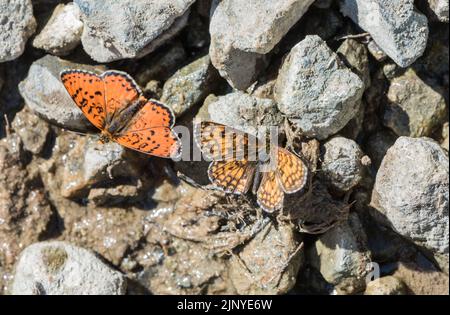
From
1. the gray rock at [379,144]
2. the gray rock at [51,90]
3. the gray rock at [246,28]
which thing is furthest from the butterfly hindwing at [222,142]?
the gray rock at [51,90]

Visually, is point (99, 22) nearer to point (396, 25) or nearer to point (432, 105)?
point (396, 25)

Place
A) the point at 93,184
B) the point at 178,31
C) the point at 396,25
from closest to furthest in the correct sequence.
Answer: the point at 396,25 → the point at 178,31 → the point at 93,184

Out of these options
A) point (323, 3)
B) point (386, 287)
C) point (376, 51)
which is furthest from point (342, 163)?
point (323, 3)

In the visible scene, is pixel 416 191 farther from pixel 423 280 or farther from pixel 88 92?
pixel 88 92

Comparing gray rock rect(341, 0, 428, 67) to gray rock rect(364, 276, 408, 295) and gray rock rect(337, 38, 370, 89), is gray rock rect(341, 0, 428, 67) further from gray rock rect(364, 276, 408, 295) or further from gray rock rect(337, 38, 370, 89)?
gray rock rect(364, 276, 408, 295)

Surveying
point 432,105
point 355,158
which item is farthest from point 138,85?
point 432,105

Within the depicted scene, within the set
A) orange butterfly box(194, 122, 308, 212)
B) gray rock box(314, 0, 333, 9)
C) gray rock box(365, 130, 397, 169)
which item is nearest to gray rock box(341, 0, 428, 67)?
gray rock box(314, 0, 333, 9)

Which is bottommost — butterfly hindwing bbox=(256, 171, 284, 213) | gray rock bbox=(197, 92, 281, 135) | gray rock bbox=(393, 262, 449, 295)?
gray rock bbox=(393, 262, 449, 295)
